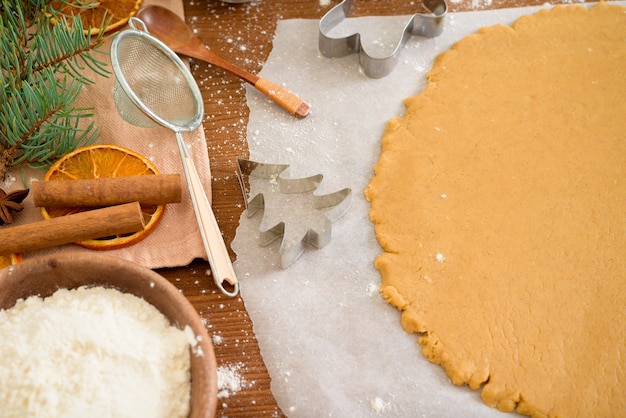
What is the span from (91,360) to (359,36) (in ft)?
2.75

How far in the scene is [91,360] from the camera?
891 millimetres

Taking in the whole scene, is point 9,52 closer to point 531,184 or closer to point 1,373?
point 1,373

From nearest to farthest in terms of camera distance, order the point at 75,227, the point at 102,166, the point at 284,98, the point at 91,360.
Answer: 1. the point at 91,360
2. the point at 75,227
3. the point at 102,166
4. the point at 284,98

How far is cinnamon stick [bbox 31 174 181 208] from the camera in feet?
3.62

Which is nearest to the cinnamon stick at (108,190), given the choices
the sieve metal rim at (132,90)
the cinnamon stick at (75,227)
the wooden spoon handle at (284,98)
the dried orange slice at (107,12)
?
the cinnamon stick at (75,227)

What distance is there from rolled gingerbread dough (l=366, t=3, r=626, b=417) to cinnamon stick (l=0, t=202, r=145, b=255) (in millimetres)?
448

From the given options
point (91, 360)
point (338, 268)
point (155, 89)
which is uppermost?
point (155, 89)

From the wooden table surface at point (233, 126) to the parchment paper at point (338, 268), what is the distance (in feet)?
0.08

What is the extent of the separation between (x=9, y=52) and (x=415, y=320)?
0.85 metres

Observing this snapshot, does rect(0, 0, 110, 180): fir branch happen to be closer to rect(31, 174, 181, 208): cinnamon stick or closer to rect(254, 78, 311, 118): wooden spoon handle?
rect(31, 174, 181, 208): cinnamon stick

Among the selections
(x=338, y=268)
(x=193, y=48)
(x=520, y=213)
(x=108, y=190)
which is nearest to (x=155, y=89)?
(x=193, y=48)

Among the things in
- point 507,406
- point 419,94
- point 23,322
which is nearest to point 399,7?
point 419,94

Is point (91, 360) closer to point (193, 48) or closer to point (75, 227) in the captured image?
point (75, 227)

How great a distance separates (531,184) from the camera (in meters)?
1.19
